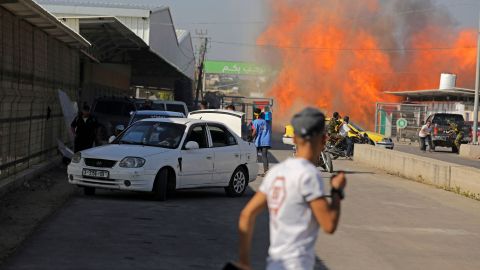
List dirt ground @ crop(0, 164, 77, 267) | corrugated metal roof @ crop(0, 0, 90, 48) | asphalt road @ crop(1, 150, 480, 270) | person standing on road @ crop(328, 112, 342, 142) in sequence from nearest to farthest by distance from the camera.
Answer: asphalt road @ crop(1, 150, 480, 270) < dirt ground @ crop(0, 164, 77, 267) < corrugated metal roof @ crop(0, 0, 90, 48) < person standing on road @ crop(328, 112, 342, 142)

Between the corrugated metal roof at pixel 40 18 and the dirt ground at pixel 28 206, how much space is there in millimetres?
3208

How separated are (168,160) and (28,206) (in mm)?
2483

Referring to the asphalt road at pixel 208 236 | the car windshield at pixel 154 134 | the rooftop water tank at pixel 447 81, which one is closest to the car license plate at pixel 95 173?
the asphalt road at pixel 208 236

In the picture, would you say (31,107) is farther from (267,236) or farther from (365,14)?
(365,14)

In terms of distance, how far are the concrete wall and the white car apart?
4751mm

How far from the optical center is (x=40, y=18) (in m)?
16.1

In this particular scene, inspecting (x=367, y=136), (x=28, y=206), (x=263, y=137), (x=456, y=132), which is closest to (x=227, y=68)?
(x=456, y=132)

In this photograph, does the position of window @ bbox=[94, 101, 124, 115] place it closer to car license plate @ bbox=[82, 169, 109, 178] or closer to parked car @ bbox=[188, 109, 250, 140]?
parked car @ bbox=[188, 109, 250, 140]

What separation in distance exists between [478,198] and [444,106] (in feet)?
120

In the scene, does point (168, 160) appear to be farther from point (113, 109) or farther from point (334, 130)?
point (113, 109)

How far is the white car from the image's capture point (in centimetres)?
1330

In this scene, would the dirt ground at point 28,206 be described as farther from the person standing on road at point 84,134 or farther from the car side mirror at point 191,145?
the car side mirror at point 191,145

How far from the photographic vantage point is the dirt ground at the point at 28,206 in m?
9.36

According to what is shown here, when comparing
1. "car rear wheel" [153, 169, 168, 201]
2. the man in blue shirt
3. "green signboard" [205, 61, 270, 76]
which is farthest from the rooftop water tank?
"green signboard" [205, 61, 270, 76]
